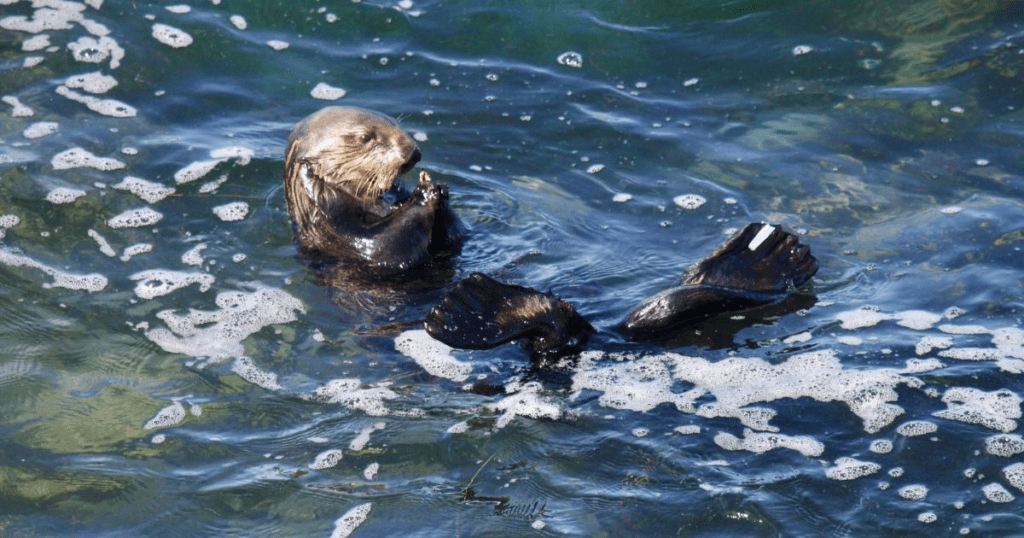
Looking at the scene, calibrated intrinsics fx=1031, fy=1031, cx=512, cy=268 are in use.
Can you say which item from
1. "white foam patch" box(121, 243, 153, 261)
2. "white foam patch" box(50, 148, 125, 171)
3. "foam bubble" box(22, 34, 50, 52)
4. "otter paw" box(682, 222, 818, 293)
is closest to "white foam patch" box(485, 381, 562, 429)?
"otter paw" box(682, 222, 818, 293)

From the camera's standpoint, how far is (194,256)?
587 centimetres

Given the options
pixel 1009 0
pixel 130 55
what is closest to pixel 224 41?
pixel 130 55

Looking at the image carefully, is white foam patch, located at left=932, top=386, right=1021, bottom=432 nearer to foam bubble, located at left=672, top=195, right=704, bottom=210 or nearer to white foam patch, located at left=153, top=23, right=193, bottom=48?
foam bubble, located at left=672, top=195, right=704, bottom=210

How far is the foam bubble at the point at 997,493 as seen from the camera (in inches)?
143

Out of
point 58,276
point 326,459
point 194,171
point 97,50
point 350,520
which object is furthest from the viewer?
point 97,50

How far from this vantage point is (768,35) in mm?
8023

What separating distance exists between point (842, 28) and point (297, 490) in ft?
19.3

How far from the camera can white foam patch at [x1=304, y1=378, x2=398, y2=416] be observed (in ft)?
14.7

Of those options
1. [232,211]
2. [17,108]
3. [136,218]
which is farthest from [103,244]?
[17,108]

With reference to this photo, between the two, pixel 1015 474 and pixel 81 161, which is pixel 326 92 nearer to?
pixel 81 161

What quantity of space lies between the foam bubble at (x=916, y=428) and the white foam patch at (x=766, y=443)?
0.34 metres

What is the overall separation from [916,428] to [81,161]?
5317 mm

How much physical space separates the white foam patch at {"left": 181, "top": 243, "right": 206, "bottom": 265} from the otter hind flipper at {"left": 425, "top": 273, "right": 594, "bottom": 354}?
6.50 feet

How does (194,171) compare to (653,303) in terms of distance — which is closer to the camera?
(653,303)
